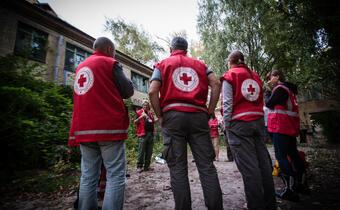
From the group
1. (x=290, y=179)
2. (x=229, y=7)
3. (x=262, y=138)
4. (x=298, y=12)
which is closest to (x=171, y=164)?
(x=262, y=138)

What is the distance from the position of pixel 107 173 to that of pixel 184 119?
0.95 metres

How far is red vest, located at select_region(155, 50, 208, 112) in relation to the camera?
2.12 m

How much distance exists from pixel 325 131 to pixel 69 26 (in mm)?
16979

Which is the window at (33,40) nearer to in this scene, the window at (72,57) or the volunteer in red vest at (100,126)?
the window at (72,57)

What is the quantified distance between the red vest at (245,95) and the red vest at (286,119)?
578mm

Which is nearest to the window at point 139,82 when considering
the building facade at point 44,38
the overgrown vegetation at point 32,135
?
the building facade at point 44,38

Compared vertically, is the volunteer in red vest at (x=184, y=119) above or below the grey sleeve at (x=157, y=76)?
below

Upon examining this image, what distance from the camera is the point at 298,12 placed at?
473 centimetres

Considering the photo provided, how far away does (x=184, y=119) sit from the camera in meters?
2.05

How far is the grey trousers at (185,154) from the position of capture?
6.36 ft

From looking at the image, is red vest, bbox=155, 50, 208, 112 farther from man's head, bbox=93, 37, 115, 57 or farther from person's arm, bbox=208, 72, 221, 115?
man's head, bbox=93, 37, 115, 57

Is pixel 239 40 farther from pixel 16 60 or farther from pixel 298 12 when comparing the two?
pixel 16 60

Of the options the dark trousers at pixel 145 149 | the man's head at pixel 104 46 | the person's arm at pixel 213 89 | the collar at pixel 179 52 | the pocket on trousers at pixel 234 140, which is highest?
the man's head at pixel 104 46

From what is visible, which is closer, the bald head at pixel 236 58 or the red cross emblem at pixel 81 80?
the red cross emblem at pixel 81 80
